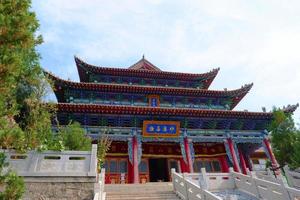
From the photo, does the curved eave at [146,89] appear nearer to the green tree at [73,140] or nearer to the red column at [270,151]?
the red column at [270,151]

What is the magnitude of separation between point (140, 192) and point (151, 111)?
5.66 meters

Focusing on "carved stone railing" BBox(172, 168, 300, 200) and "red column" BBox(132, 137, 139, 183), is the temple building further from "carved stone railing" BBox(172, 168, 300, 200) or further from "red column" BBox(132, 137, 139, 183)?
"carved stone railing" BBox(172, 168, 300, 200)

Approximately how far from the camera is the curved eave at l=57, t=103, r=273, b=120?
12375mm

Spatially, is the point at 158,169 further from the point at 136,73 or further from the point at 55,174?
the point at 55,174

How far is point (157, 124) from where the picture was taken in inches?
539

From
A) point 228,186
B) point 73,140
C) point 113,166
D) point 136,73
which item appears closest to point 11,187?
point 73,140

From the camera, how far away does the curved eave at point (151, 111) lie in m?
12.4

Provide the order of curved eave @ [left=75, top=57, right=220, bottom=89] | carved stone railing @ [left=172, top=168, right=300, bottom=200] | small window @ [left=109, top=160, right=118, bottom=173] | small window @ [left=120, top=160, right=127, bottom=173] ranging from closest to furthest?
1. carved stone railing @ [left=172, top=168, right=300, bottom=200]
2. small window @ [left=109, top=160, right=118, bottom=173]
3. small window @ [left=120, top=160, right=127, bottom=173]
4. curved eave @ [left=75, top=57, right=220, bottom=89]

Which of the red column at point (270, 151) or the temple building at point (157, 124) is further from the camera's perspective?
the red column at point (270, 151)

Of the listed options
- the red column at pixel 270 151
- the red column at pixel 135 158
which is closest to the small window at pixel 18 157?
the red column at pixel 135 158

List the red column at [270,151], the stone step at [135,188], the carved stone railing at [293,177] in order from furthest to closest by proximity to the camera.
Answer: the red column at [270,151] < the carved stone railing at [293,177] < the stone step at [135,188]

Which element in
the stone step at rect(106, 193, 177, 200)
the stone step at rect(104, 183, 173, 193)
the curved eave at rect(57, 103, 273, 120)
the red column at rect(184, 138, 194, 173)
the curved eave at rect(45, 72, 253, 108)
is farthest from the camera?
the curved eave at rect(45, 72, 253, 108)

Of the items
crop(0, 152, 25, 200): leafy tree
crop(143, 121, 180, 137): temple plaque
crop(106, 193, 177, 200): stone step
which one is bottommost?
crop(106, 193, 177, 200): stone step

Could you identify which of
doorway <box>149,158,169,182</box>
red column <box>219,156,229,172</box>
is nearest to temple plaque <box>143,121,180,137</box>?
doorway <box>149,158,169,182</box>
